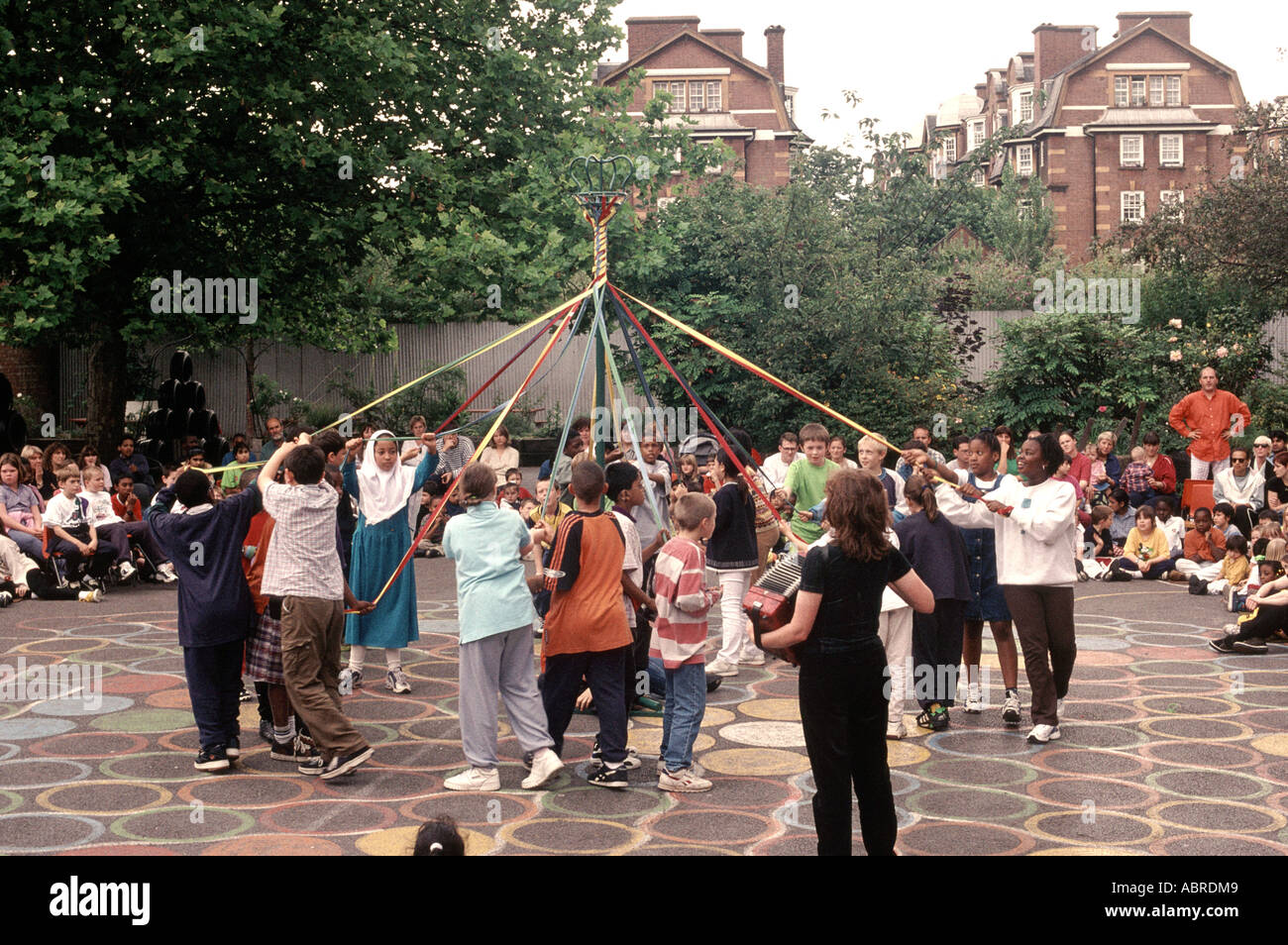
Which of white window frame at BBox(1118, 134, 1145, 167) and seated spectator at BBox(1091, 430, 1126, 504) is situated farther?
white window frame at BBox(1118, 134, 1145, 167)

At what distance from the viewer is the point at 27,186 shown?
46.1 feet

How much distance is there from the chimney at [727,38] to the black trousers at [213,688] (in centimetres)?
4089

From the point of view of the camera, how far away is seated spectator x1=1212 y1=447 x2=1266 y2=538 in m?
14.9

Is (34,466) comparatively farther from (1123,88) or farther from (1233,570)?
(1123,88)

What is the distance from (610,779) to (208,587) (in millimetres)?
2367

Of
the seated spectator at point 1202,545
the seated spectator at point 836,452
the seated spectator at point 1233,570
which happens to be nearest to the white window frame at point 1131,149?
the seated spectator at point 1202,545

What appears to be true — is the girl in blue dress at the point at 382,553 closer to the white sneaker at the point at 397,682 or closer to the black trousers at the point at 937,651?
the white sneaker at the point at 397,682

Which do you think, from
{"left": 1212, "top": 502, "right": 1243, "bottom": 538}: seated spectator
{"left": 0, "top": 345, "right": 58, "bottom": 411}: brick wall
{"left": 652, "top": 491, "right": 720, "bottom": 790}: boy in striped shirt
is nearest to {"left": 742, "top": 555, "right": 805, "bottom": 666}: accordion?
{"left": 652, "top": 491, "right": 720, "bottom": 790}: boy in striped shirt

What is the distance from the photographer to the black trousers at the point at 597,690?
21.4 feet

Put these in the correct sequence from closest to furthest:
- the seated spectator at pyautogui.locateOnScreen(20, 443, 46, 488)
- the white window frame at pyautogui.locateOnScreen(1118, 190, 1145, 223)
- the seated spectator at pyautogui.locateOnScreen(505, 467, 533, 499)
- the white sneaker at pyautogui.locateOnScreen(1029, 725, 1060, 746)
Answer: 1. the white sneaker at pyautogui.locateOnScreen(1029, 725, 1060, 746)
2. the seated spectator at pyautogui.locateOnScreen(505, 467, 533, 499)
3. the seated spectator at pyautogui.locateOnScreen(20, 443, 46, 488)
4. the white window frame at pyautogui.locateOnScreen(1118, 190, 1145, 223)

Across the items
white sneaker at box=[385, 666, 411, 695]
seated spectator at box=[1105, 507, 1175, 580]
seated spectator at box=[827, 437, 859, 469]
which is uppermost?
seated spectator at box=[827, 437, 859, 469]

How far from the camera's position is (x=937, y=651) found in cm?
755

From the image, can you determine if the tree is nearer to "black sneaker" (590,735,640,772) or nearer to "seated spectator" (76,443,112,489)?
"seated spectator" (76,443,112,489)

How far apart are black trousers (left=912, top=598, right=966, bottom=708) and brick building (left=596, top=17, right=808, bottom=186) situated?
36906 millimetres
